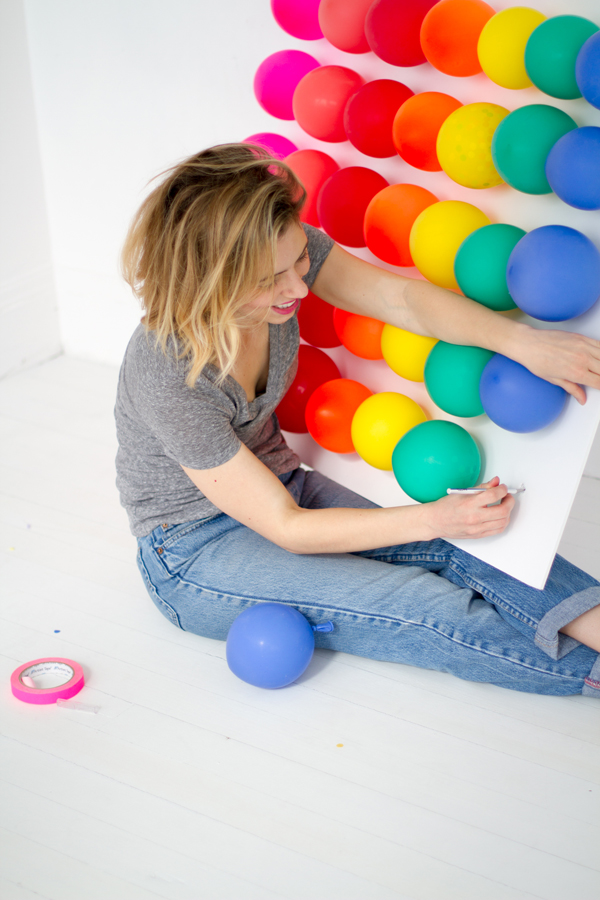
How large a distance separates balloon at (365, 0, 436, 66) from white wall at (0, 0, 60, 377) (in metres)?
1.51

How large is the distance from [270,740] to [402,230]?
90 cm

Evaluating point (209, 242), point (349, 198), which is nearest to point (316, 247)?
point (349, 198)

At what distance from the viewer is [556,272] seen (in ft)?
3.75

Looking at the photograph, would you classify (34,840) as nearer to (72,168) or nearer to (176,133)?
(176,133)

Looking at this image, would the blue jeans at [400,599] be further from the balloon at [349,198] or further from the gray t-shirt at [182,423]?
the balloon at [349,198]

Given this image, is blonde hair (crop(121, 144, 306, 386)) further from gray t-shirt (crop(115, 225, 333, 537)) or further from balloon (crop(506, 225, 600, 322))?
balloon (crop(506, 225, 600, 322))

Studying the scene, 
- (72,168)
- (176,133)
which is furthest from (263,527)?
(72,168)

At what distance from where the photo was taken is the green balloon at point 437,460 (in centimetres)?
135

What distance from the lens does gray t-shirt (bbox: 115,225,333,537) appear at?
131cm

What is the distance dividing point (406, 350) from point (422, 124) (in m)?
0.38

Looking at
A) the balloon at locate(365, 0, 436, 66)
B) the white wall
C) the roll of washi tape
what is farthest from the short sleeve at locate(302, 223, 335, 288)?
the white wall

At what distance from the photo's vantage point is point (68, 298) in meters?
2.84

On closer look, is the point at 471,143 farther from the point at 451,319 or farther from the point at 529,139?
the point at 451,319

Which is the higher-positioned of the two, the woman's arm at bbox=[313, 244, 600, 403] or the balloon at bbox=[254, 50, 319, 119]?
the balloon at bbox=[254, 50, 319, 119]
